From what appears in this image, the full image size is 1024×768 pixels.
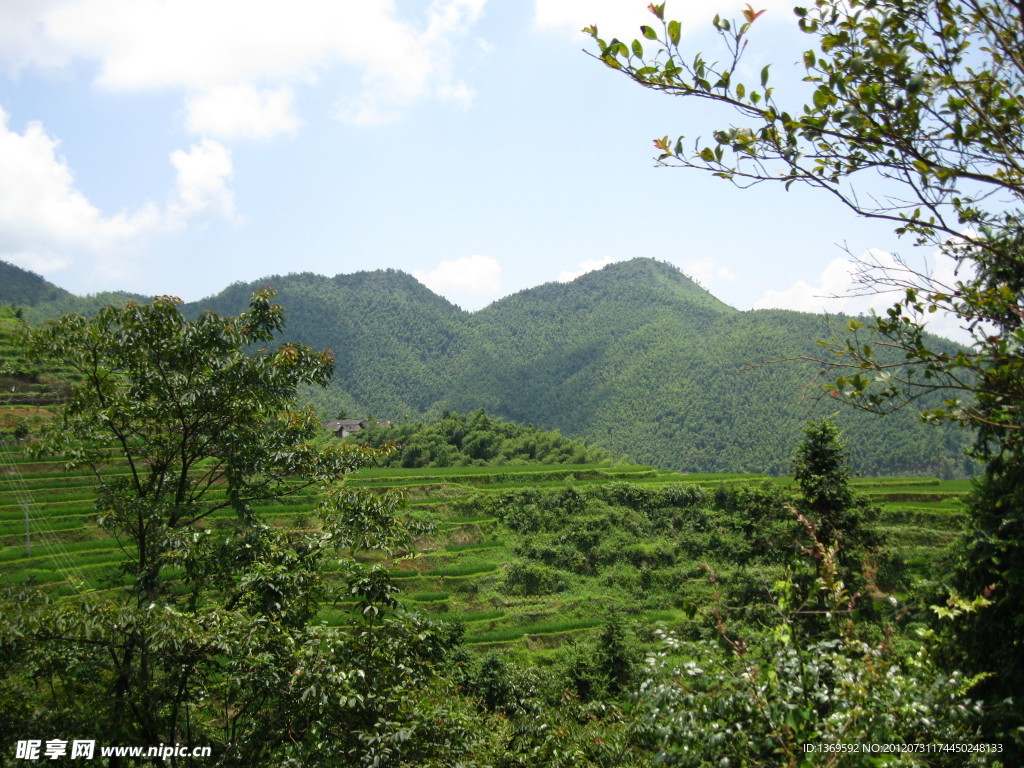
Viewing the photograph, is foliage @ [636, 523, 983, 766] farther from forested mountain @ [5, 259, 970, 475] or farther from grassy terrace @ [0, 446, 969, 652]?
forested mountain @ [5, 259, 970, 475]

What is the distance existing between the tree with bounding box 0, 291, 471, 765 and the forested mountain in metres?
78.7

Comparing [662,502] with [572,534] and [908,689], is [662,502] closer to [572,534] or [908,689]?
[572,534]

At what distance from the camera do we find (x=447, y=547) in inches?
1336

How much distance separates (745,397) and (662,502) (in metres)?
73.9

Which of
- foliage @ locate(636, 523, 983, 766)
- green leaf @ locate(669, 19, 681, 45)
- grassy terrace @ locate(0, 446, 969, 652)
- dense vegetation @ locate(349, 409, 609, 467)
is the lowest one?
grassy terrace @ locate(0, 446, 969, 652)

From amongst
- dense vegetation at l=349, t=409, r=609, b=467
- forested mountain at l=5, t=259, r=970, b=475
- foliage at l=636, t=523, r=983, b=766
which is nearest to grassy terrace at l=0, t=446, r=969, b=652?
dense vegetation at l=349, t=409, r=609, b=467

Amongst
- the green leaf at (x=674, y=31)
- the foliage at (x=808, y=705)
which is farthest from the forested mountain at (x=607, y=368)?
the green leaf at (x=674, y=31)

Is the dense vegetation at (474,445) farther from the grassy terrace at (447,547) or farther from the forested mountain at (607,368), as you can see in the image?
the forested mountain at (607,368)

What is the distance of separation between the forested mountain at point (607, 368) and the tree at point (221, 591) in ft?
258

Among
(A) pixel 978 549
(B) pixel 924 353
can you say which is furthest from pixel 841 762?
(A) pixel 978 549

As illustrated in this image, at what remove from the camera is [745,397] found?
358 ft

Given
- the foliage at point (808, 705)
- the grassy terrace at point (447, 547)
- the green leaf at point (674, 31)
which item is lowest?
the grassy terrace at point (447, 547)

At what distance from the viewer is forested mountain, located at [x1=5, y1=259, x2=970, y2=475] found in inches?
3777

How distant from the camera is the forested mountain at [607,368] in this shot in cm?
9594
